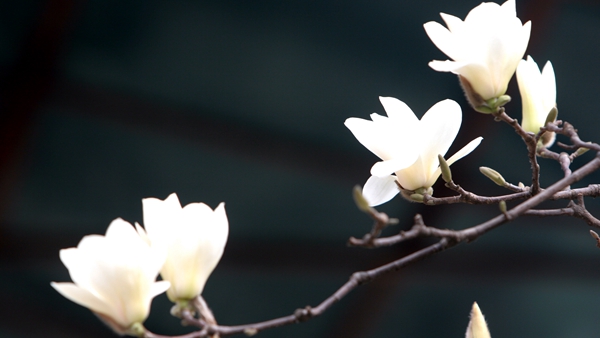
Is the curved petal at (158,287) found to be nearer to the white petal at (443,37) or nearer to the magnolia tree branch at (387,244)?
the magnolia tree branch at (387,244)

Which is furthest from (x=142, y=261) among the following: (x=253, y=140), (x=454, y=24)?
(x=253, y=140)

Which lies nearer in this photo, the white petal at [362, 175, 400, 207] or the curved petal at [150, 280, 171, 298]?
the curved petal at [150, 280, 171, 298]

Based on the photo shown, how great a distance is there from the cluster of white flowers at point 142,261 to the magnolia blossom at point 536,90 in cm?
35

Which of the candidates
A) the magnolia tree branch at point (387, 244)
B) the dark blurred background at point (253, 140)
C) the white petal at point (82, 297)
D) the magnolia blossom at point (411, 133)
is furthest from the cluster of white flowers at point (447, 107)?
the dark blurred background at point (253, 140)

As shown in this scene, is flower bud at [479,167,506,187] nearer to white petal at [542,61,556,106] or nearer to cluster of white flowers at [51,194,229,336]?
white petal at [542,61,556,106]

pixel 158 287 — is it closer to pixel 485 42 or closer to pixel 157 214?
pixel 157 214

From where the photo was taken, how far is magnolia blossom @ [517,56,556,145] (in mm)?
551

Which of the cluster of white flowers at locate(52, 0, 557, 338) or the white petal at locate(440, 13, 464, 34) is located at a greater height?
the white petal at locate(440, 13, 464, 34)

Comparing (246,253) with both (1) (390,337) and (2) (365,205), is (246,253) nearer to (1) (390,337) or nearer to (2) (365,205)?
(1) (390,337)

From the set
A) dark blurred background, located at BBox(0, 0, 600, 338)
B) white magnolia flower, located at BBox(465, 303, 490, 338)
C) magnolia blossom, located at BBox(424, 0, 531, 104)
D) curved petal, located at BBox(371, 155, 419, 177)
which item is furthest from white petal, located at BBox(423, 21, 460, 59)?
dark blurred background, located at BBox(0, 0, 600, 338)

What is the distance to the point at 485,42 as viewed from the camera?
0.48 m

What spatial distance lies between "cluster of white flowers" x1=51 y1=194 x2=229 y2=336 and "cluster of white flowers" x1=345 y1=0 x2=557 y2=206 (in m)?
0.16

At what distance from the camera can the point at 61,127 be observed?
1518 millimetres

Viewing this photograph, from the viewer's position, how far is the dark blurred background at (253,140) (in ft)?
4.76
